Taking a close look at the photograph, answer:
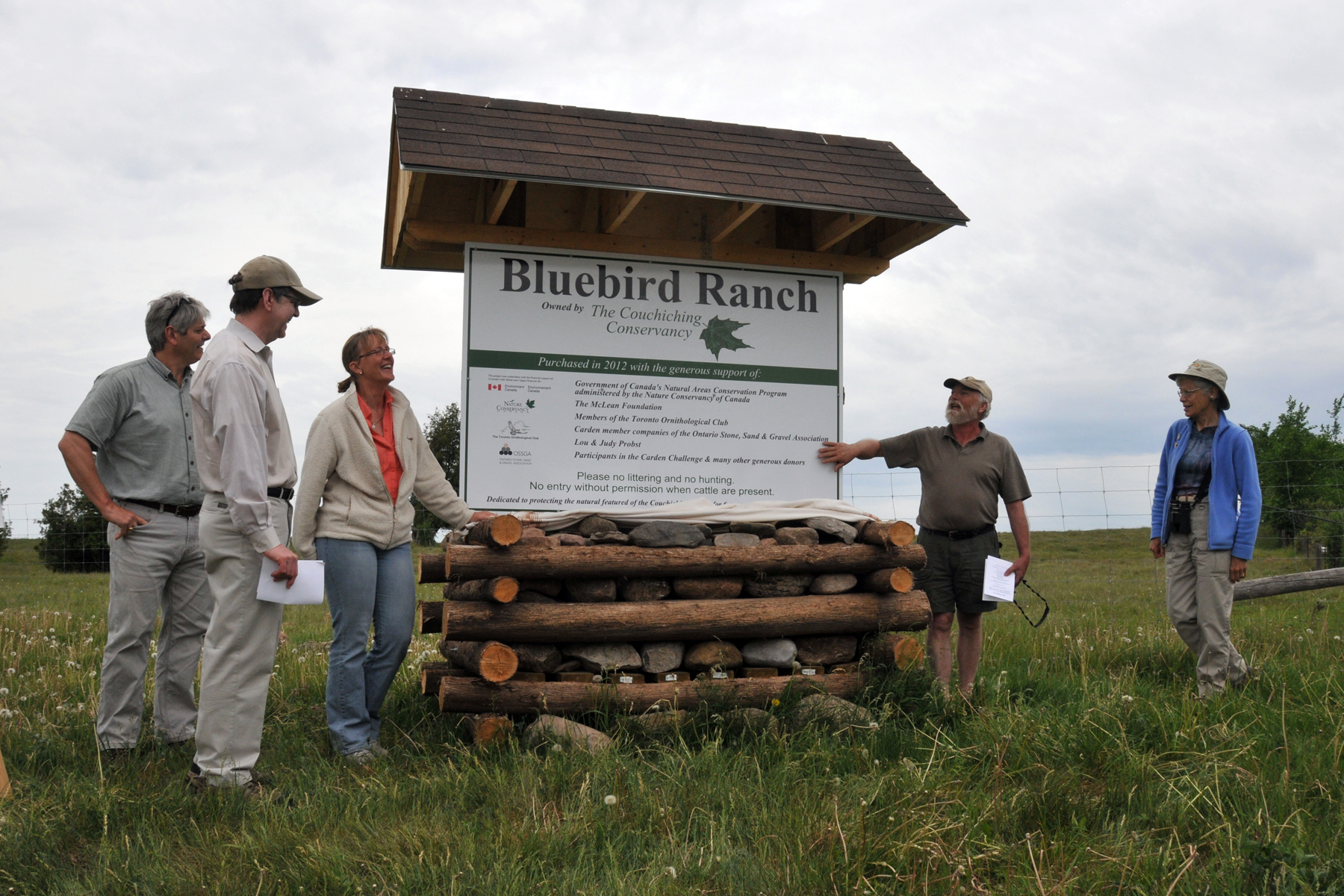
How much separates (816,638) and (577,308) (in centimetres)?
264

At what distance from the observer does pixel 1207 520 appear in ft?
23.0

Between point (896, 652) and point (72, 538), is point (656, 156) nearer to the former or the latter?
point (896, 652)

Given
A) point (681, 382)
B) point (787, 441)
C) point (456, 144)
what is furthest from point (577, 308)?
point (787, 441)

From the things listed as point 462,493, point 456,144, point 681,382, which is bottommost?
point 462,493

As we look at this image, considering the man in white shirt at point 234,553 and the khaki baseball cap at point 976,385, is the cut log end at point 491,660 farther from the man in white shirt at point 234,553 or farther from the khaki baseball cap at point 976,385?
the khaki baseball cap at point 976,385

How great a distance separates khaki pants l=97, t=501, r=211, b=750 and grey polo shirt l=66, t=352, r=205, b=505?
0.38 ft

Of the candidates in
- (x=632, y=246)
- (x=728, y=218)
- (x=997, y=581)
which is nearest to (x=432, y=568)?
(x=632, y=246)

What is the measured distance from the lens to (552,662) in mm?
5867

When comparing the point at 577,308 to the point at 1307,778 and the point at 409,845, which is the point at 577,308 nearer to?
the point at 409,845

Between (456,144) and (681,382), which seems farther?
(681,382)

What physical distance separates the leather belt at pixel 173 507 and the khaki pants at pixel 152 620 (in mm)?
19

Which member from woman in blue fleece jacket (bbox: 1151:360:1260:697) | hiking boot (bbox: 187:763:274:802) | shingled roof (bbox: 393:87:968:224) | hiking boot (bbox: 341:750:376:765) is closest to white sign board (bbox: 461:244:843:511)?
shingled roof (bbox: 393:87:968:224)

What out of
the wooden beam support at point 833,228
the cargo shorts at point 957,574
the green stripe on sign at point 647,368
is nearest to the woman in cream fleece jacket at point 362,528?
the green stripe on sign at point 647,368

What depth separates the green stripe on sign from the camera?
21.7 feet
